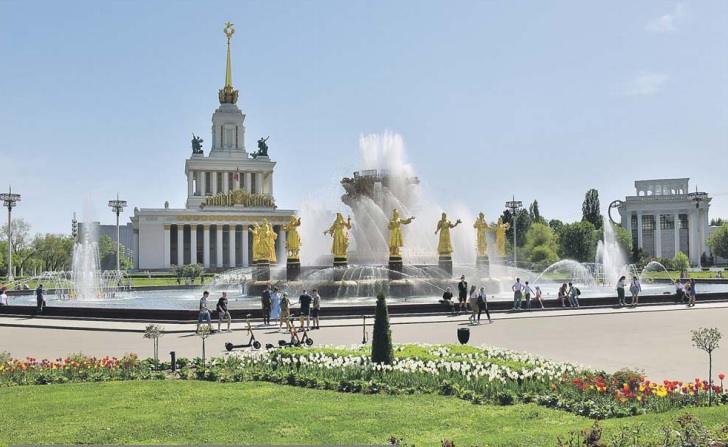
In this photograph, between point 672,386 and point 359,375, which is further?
point 359,375

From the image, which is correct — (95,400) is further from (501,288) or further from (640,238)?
(640,238)

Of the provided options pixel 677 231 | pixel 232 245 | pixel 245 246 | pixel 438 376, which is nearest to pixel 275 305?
pixel 438 376

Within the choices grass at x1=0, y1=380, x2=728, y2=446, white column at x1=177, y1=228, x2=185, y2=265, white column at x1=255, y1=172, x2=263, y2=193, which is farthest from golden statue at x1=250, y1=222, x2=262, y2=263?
white column at x1=255, y1=172, x2=263, y2=193

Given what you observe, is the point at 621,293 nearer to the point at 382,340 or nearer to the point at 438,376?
the point at 382,340

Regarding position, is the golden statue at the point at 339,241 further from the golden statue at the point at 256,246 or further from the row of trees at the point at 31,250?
the row of trees at the point at 31,250

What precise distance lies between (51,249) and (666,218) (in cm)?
9836

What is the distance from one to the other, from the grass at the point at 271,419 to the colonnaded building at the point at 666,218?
105 metres

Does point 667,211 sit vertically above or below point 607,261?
above

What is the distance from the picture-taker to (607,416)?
8.77 metres

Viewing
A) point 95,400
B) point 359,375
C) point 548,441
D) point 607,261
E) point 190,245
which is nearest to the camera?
point 548,441

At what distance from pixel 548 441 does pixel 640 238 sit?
117 m

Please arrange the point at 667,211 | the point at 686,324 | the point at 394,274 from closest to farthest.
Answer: the point at 686,324, the point at 394,274, the point at 667,211

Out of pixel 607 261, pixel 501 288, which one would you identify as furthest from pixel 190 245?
pixel 501 288

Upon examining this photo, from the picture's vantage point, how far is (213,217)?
93625 mm
